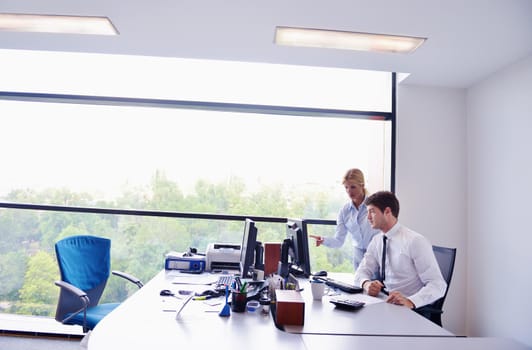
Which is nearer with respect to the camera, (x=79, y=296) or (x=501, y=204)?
(x=79, y=296)

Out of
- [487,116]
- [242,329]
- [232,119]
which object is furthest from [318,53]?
[242,329]

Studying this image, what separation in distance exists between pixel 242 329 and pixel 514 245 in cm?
281

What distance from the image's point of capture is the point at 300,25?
8.69 feet

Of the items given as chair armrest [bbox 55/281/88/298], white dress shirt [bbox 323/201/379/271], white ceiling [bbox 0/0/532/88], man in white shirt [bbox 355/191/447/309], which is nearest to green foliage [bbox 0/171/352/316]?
white dress shirt [bbox 323/201/379/271]

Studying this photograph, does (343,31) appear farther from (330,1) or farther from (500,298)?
(500,298)

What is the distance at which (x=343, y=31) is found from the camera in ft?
9.02

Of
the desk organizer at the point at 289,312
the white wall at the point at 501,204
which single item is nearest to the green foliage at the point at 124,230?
the white wall at the point at 501,204

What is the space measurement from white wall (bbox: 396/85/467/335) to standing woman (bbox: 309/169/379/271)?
692mm

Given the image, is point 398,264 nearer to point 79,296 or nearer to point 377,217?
point 377,217

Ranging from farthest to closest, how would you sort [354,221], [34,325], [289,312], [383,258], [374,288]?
[34,325] < [354,221] < [383,258] < [374,288] < [289,312]

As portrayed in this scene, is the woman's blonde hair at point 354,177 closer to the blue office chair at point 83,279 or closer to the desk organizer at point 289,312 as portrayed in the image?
the desk organizer at point 289,312

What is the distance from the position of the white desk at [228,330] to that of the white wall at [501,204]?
1867mm

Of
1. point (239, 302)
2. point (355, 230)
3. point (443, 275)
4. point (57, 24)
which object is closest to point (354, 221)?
point (355, 230)

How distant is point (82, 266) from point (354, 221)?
2.45m
